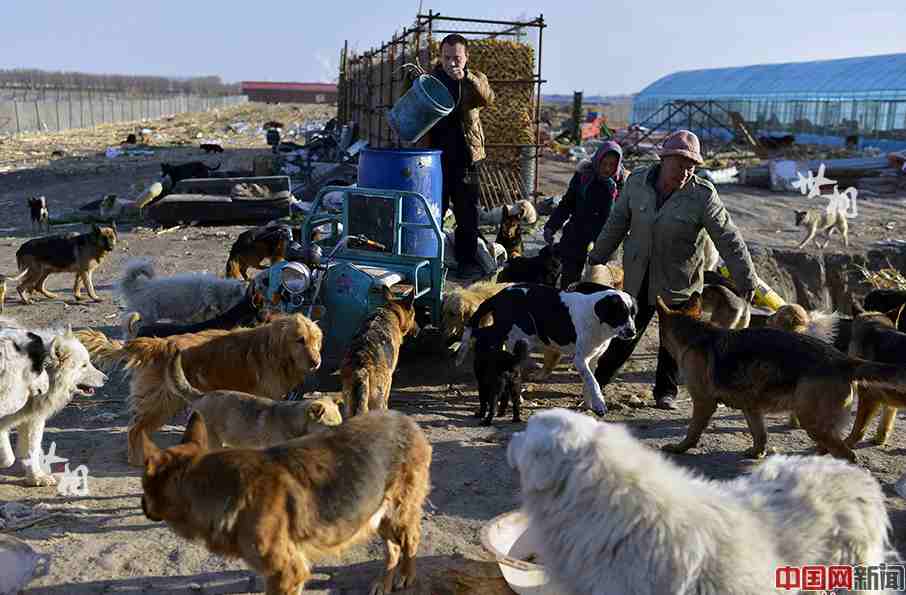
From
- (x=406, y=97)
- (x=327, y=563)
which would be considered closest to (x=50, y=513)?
(x=327, y=563)

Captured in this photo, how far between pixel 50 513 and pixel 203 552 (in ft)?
3.77

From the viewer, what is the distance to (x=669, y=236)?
647 centimetres

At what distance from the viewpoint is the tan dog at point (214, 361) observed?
18.2 feet

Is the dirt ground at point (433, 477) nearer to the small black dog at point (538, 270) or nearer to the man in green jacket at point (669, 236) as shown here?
the man in green jacket at point (669, 236)

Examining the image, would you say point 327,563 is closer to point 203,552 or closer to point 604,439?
point 203,552

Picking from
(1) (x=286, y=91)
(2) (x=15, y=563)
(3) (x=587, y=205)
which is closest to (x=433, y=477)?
(2) (x=15, y=563)

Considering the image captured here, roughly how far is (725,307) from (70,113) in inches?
2152

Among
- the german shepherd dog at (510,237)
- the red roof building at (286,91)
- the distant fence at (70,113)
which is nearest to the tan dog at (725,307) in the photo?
the german shepherd dog at (510,237)

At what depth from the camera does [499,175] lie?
17766 mm

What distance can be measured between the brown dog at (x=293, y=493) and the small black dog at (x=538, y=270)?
5200 millimetres

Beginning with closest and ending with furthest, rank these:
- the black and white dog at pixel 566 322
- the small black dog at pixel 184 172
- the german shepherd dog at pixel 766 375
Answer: the german shepherd dog at pixel 766 375 < the black and white dog at pixel 566 322 < the small black dog at pixel 184 172

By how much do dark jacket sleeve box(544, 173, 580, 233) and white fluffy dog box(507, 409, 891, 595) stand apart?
570 cm

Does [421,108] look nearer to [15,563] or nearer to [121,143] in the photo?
[15,563]

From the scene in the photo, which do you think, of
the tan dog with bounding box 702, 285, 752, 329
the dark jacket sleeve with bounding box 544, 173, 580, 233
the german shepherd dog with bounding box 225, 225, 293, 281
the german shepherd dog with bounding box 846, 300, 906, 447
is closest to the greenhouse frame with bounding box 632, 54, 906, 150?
the german shepherd dog with bounding box 225, 225, 293, 281
